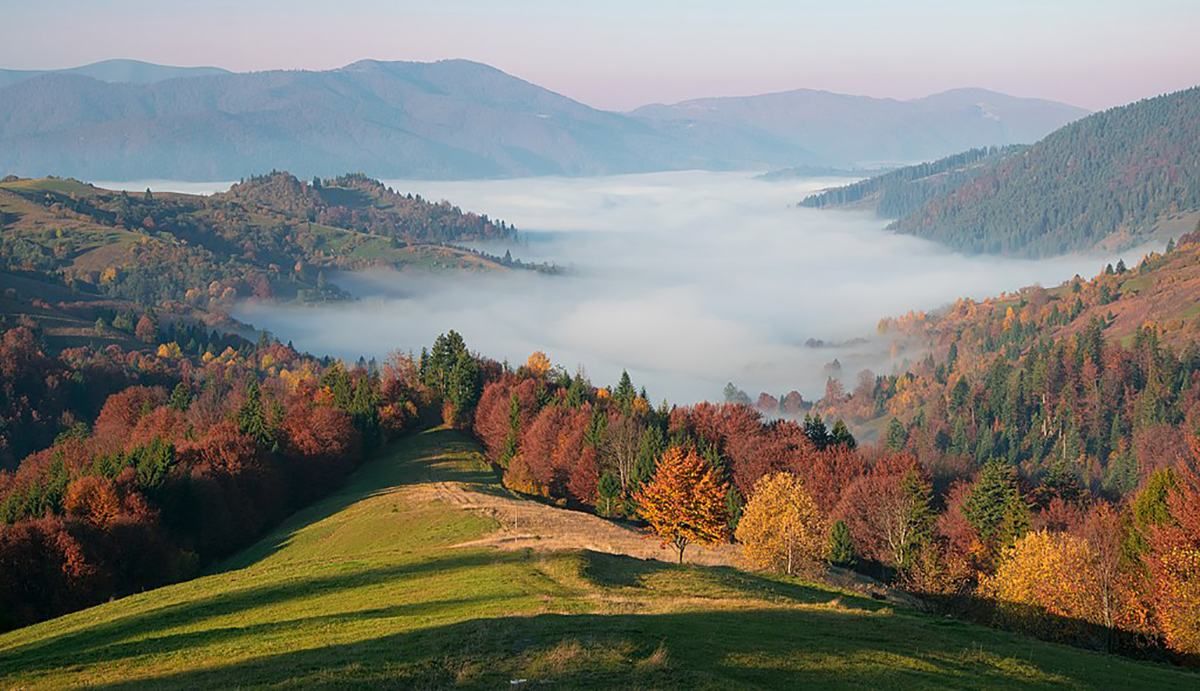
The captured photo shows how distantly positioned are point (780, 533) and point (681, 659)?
1259 inches

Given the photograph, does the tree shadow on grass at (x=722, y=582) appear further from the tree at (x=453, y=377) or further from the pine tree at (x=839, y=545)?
the tree at (x=453, y=377)

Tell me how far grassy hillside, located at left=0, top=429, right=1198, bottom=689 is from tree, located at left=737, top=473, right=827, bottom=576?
7585mm

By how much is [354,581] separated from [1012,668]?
27269mm

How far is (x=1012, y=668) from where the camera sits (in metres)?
31.2

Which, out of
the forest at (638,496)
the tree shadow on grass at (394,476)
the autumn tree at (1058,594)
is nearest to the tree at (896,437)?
the forest at (638,496)

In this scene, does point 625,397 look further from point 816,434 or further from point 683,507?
point 683,507

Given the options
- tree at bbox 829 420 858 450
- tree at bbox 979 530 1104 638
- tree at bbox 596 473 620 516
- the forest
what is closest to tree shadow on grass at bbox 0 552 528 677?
the forest

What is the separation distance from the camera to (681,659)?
27.1 m

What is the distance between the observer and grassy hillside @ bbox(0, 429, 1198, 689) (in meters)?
26.8

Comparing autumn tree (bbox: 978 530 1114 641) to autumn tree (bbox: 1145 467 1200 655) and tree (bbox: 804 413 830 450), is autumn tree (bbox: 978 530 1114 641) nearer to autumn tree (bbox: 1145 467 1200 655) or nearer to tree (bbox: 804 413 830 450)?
autumn tree (bbox: 1145 467 1200 655)

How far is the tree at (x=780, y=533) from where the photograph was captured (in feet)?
189

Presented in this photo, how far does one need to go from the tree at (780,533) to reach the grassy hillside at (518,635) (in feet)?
24.9

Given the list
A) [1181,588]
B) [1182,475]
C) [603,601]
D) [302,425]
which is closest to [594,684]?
[603,601]

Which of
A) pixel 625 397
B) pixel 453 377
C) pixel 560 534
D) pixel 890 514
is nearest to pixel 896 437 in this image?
pixel 625 397
